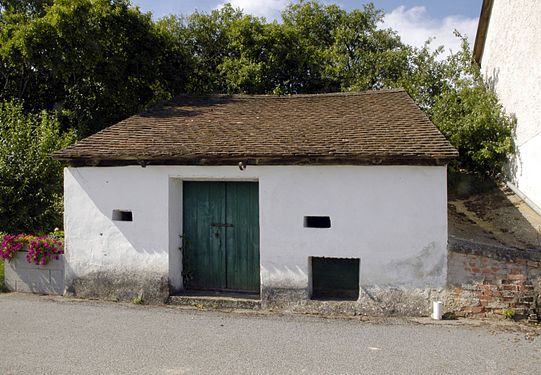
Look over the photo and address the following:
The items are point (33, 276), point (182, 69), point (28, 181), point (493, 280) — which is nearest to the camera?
point (493, 280)

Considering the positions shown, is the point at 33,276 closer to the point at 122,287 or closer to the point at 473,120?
the point at 122,287

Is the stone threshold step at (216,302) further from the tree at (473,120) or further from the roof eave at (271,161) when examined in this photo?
the tree at (473,120)

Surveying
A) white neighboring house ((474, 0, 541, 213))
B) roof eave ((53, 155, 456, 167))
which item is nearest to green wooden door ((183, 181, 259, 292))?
roof eave ((53, 155, 456, 167))

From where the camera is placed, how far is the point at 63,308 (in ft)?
Result: 27.7

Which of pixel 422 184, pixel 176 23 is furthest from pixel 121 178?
pixel 176 23

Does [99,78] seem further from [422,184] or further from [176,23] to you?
[422,184]

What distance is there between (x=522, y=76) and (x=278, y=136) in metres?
7.49

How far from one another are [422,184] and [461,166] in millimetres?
9108

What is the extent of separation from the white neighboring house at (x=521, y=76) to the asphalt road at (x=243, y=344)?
6.25 meters

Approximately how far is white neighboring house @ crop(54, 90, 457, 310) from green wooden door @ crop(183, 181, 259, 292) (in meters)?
0.02

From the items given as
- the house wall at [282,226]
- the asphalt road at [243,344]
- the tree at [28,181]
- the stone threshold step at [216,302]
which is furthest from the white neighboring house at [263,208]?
the tree at [28,181]

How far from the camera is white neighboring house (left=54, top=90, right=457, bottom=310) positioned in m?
7.90

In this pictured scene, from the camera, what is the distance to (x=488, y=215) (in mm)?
12898

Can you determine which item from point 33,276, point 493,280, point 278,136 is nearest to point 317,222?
point 278,136
